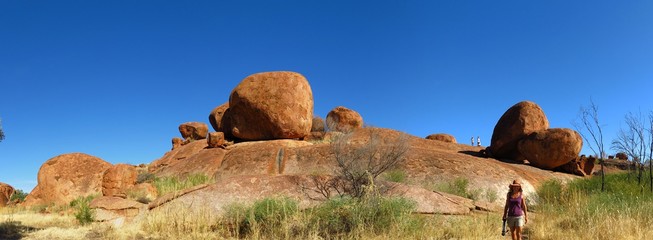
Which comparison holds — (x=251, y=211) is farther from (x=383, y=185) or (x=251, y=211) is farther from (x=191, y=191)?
(x=383, y=185)

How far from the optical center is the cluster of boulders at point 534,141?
21234 mm

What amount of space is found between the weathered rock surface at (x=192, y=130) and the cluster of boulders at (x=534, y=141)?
28.1 metres

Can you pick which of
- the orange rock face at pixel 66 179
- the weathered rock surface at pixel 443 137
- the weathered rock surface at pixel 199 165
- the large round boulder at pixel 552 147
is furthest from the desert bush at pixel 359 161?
the weathered rock surface at pixel 443 137

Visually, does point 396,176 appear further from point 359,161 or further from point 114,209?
point 114,209

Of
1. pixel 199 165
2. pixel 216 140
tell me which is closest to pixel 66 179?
pixel 199 165

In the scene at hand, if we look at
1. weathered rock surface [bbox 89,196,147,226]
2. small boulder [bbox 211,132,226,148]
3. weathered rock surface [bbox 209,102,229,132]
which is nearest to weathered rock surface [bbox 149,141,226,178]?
small boulder [bbox 211,132,226,148]

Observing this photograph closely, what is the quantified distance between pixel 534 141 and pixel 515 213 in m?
15.1

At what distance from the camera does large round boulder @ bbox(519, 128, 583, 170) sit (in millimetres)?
21125

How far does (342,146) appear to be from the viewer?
38.9 feet

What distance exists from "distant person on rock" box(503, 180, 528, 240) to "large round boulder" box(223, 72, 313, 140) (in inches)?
626

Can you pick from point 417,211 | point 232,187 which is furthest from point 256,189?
point 417,211

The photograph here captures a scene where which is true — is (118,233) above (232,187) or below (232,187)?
below

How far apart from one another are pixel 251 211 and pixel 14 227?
738 centimetres

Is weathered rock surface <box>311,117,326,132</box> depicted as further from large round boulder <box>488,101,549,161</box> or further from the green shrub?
the green shrub
